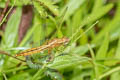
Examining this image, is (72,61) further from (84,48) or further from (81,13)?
(81,13)

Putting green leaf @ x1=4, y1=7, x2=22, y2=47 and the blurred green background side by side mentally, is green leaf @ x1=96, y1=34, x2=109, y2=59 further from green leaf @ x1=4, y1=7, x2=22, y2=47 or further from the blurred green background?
green leaf @ x1=4, y1=7, x2=22, y2=47

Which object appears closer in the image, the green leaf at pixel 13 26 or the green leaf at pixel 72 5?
the green leaf at pixel 13 26

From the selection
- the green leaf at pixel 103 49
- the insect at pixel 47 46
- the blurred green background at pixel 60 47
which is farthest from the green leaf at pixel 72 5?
the insect at pixel 47 46

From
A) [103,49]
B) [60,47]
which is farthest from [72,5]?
[60,47]

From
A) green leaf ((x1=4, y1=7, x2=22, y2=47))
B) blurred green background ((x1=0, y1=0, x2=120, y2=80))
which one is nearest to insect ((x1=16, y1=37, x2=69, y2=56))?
blurred green background ((x1=0, y1=0, x2=120, y2=80))

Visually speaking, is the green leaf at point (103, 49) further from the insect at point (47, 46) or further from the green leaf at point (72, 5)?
the insect at point (47, 46)

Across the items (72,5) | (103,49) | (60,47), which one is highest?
(72,5)

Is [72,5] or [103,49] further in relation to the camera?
[72,5]

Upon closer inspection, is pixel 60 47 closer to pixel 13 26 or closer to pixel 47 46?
pixel 47 46
